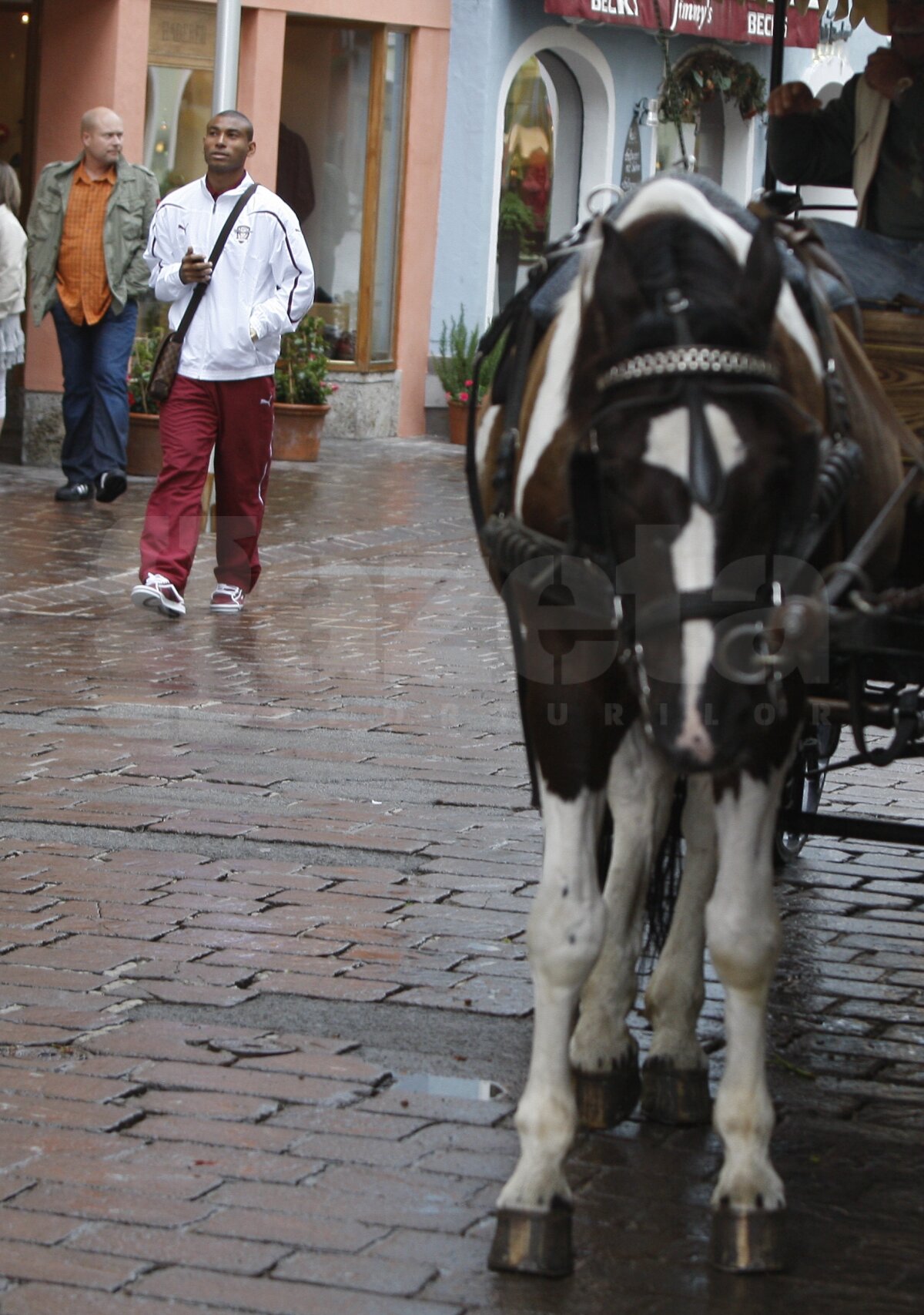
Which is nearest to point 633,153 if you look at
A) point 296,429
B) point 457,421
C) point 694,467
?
point 457,421

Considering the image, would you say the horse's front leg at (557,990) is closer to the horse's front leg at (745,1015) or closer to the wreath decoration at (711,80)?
the horse's front leg at (745,1015)

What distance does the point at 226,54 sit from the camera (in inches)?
481

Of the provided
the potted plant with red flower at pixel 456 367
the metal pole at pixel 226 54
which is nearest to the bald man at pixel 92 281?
the metal pole at pixel 226 54

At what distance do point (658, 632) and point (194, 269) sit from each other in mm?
7369

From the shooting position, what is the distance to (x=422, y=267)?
19.9 metres

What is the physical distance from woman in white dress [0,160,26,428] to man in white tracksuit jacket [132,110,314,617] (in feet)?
11.0

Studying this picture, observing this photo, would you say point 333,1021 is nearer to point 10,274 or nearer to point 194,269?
point 194,269

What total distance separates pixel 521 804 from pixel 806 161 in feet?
7.84

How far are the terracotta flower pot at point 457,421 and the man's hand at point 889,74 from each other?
13794 mm

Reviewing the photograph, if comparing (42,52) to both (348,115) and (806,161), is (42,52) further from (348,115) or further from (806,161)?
(806,161)

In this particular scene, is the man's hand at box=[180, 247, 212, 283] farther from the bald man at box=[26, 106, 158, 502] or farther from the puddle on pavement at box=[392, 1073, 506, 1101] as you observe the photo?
the puddle on pavement at box=[392, 1073, 506, 1101]

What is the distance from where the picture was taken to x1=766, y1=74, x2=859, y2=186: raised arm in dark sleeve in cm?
564

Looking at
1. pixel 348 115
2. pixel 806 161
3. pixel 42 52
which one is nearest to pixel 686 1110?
pixel 806 161

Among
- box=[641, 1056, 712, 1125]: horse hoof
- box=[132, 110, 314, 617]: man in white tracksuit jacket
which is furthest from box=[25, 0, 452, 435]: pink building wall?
box=[641, 1056, 712, 1125]: horse hoof
